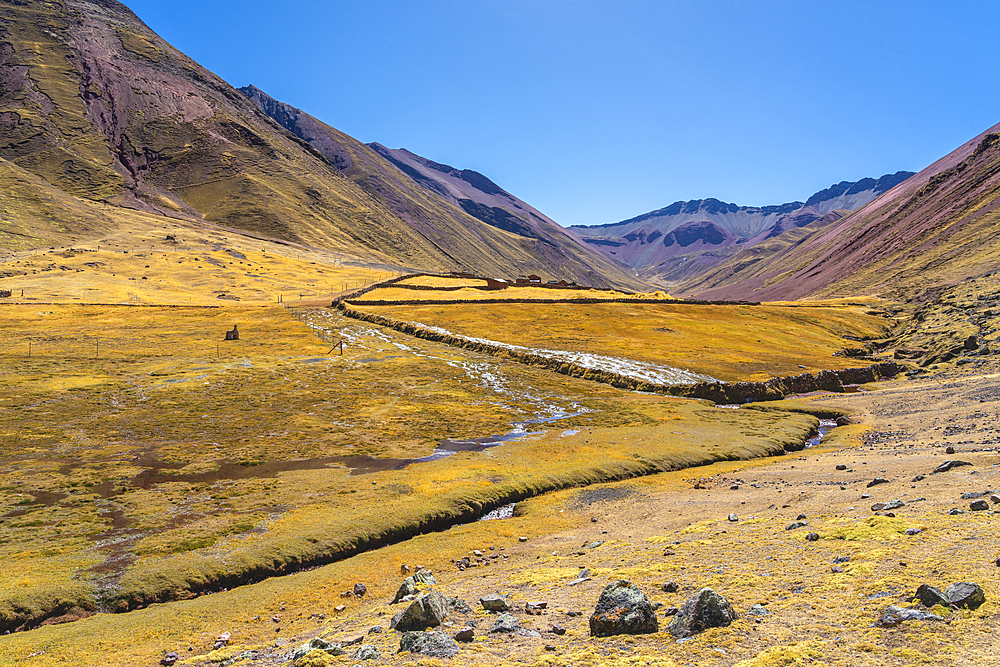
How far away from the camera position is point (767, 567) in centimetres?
1502

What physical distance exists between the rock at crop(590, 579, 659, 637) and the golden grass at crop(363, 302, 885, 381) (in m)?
55.2

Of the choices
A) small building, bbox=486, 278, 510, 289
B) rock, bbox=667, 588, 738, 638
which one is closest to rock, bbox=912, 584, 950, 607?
rock, bbox=667, 588, 738, 638

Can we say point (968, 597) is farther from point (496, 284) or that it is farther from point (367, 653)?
point (496, 284)

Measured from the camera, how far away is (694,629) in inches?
452

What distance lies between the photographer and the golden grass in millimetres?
72062

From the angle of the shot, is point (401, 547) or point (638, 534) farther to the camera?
point (401, 547)

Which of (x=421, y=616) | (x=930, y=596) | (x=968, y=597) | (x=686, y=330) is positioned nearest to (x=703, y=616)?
(x=930, y=596)

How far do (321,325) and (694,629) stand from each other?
294 ft

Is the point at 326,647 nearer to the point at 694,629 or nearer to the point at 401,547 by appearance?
the point at 694,629

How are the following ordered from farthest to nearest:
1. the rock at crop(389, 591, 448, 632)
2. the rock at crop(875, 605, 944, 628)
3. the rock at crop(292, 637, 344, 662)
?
the rock at crop(389, 591, 448, 632), the rock at crop(292, 637, 344, 662), the rock at crop(875, 605, 944, 628)

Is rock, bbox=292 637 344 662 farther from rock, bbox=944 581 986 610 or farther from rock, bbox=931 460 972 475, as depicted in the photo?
rock, bbox=931 460 972 475

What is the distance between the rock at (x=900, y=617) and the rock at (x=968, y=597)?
1.86 feet

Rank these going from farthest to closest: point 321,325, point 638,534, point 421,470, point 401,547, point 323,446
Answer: point 321,325
point 323,446
point 421,470
point 401,547
point 638,534

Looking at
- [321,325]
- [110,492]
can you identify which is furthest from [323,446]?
[321,325]
